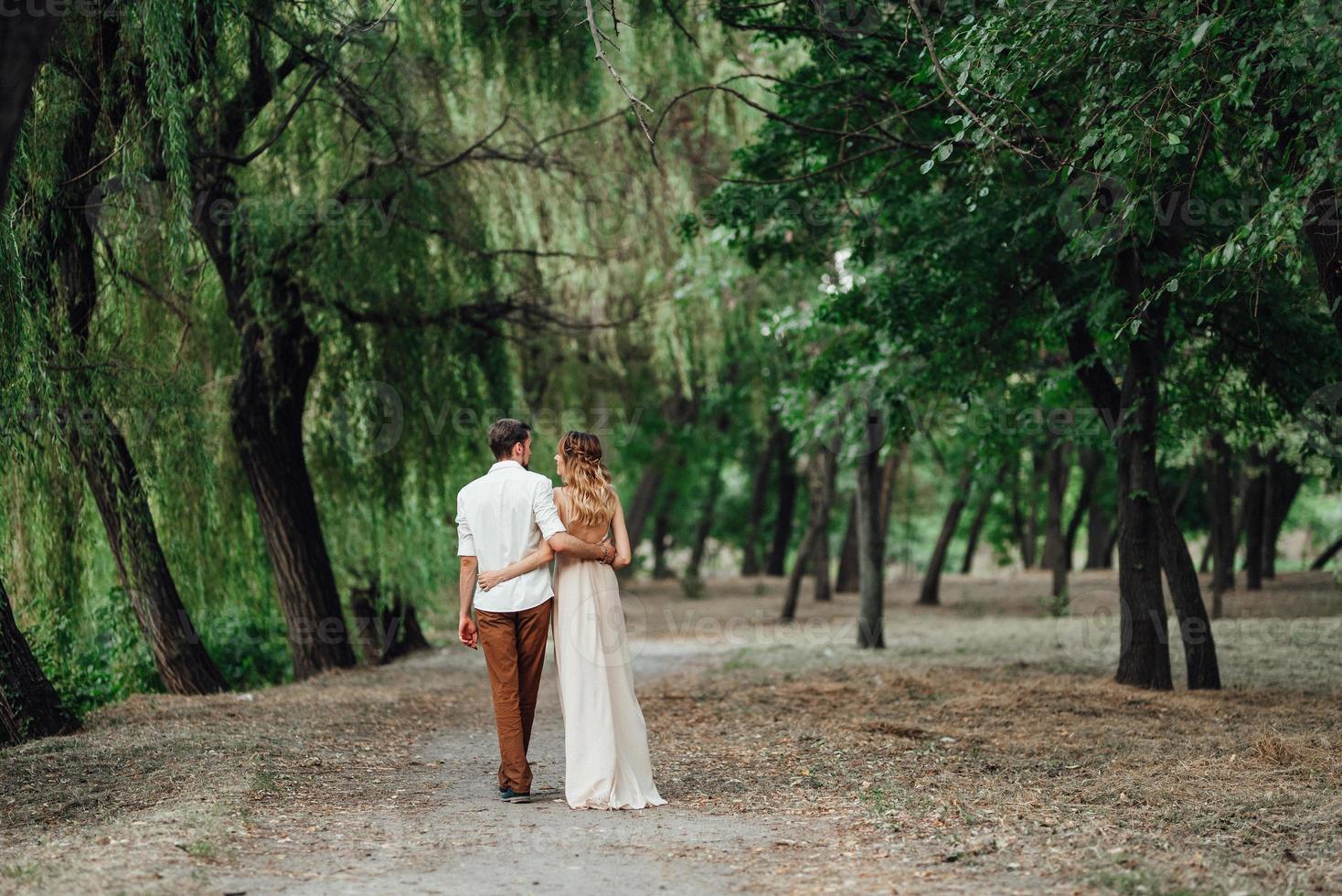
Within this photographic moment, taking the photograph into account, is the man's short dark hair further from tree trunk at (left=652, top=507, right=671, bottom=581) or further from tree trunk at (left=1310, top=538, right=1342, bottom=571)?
tree trunk at (left=652, top=507, right=671, bottom=581)

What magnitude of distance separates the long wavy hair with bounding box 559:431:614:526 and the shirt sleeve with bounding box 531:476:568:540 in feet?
0.32

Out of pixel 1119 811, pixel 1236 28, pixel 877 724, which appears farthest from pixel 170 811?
pixel 1236 28

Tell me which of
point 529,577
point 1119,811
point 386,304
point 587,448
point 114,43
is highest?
point 114,43

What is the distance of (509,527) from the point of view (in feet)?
21.4

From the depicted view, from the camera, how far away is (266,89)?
11.0 m

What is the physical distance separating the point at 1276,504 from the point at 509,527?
83.6 feet

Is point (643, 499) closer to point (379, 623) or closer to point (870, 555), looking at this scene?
point (870, 555)

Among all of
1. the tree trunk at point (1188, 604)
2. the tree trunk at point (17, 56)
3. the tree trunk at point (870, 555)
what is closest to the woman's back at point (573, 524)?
the tree trunk at point (17, 56)

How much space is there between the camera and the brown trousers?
6.52m

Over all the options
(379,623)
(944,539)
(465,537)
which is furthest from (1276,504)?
(465,537)

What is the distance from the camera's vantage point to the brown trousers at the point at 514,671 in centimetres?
652

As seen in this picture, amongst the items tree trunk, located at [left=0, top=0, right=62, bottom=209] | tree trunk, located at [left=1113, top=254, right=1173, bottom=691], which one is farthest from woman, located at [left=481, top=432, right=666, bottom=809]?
tree trunk, located at [left=1113, top=254, right=1173, bottom=691]

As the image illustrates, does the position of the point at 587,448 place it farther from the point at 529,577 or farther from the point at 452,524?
the point at 452,524

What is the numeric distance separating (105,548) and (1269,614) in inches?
690
